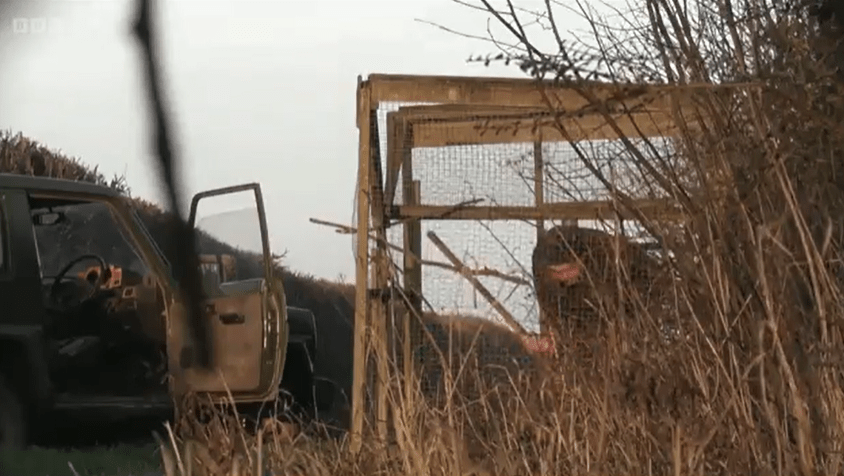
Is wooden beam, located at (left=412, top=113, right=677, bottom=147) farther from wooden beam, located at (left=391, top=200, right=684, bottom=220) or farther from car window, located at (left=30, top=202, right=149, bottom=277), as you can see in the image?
car window, located at (left=30, top=202, right=149, bottom=277)

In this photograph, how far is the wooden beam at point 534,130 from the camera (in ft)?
19.3

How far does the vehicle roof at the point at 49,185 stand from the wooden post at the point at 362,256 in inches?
101

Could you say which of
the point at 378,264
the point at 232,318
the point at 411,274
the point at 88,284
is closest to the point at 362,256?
the point at 378,264

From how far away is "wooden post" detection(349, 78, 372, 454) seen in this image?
7199mm

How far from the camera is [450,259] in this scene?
686 cm

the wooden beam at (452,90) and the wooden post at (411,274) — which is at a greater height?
the wooden beam at (452,90)

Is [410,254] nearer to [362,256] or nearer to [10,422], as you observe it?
[362,256]

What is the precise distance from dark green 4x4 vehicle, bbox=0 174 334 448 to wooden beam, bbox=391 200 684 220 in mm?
2018

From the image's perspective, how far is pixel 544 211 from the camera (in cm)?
689

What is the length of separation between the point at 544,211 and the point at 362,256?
3.12 feet

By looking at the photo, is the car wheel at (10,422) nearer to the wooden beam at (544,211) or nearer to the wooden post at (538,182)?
the wooden beam at (544,211)

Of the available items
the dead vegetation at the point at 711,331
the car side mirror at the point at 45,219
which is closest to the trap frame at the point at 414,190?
the dead vegetation at the point at 711,331

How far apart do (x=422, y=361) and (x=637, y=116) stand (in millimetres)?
1482

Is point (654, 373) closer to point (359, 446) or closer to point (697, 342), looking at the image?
point (697, 342)
